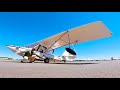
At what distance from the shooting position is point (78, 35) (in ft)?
67.2

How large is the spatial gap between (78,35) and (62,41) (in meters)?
4.00

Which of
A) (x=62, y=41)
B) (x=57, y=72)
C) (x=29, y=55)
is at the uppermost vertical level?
(x=62, y=41)

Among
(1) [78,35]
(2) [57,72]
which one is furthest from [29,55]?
(2) [57,72]

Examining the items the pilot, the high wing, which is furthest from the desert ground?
the pilot

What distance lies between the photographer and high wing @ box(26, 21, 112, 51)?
17031 mm

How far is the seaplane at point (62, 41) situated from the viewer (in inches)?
691

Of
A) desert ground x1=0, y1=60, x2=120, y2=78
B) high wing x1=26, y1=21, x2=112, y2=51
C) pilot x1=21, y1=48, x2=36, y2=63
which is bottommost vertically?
desert ground x1=0, y1=60, x2=120, y2=78

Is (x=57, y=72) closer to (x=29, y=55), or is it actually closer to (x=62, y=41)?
(x=62, y=41)

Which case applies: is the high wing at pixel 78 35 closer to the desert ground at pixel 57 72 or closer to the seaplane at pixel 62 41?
the seaplane at pixel 62 41

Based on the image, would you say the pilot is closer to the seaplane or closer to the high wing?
the seaplane

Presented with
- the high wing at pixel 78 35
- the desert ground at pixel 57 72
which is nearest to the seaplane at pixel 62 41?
the high wing at pixel 78 35

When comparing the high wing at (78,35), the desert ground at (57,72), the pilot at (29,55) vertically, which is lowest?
the desert ground at (57,72)

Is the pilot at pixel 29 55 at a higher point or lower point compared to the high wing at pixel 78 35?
lower
